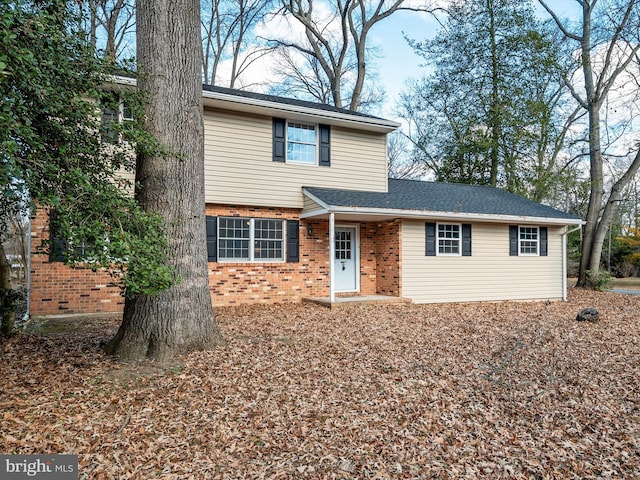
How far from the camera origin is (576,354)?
5.80 metres

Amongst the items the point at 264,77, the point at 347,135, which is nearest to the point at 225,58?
the point at 264,77

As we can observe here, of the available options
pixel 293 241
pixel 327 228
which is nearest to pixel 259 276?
pixel 293 241

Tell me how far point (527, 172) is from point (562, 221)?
20.3 ft

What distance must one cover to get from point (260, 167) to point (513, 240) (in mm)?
8015

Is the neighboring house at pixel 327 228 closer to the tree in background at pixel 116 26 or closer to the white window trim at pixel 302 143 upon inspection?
the white window trim at pixel 302 143

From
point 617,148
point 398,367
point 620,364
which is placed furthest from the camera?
point 617,148

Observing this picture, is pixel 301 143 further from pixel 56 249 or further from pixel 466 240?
pixel 56 249

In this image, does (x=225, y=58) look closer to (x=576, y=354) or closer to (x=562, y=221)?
(x=562, y=221)

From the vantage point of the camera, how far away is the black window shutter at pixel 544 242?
12897 mm

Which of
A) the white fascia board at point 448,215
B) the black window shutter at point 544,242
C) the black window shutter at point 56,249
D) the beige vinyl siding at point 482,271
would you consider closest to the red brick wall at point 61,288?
the black window shutter at point 56,249

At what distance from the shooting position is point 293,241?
35.1ft

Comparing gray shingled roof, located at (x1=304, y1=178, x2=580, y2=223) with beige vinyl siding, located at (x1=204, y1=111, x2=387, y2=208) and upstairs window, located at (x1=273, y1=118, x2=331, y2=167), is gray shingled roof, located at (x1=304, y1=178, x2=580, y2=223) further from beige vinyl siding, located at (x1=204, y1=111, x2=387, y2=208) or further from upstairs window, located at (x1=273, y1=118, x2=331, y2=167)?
upstairs window, located at (x1=273, y1=118, x2=331, y2=167)

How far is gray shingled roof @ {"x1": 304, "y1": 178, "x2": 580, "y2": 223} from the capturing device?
10297 mm

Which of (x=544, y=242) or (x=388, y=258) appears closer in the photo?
(x=388, y=258)
